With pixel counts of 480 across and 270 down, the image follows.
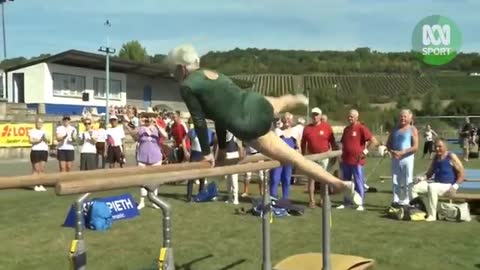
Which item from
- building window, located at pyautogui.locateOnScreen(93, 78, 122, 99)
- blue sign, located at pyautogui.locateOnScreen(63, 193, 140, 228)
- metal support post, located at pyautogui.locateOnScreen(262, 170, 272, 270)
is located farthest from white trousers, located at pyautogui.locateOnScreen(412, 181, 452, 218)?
building window, located at pyautogui.locateOnScreen(93, 78, 122, 99)

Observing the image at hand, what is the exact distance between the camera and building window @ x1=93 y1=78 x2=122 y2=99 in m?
51.2

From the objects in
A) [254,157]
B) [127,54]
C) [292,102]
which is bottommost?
[254,157]

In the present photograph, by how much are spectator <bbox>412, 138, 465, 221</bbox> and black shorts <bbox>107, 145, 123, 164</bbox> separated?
8.13 m

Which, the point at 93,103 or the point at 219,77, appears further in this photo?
the point at 93,103

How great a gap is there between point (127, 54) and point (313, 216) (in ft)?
291

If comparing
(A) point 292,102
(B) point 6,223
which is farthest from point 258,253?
(B) point 6,223

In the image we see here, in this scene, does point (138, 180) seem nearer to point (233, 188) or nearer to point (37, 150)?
point (233, 188)

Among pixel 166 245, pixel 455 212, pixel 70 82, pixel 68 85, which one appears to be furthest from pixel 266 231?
pixel 70 82

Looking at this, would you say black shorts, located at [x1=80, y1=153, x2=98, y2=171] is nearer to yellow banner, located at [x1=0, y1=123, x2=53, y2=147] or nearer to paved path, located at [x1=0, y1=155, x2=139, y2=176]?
paved path, located at [x1=0, y1=155, x2=139, y2=176]

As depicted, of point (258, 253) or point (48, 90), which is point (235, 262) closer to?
point (258, 253)

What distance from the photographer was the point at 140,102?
2270 inches

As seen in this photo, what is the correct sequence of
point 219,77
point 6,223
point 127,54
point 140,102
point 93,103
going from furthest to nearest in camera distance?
point 127,54 → point 140,102 → point 93,103 → point 6,223 → point 219,77

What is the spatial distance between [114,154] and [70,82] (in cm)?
3274

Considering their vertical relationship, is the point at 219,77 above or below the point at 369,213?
above
